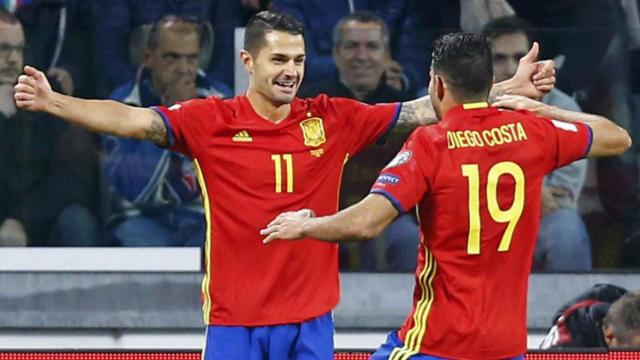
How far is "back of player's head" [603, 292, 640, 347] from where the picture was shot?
8.34 m

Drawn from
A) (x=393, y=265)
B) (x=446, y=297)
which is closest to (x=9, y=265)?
(x=393, y=265)

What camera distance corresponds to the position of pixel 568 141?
6066 millimetres

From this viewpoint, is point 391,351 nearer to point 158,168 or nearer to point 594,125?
point 594,125

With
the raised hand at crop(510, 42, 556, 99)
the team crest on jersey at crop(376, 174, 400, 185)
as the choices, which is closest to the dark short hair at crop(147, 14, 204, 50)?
the raised hand at crop(510, 42, 556, 99)

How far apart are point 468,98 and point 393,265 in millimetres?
4684

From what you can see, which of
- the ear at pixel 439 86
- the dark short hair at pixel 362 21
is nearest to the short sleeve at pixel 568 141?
the ear at pixel 439 86

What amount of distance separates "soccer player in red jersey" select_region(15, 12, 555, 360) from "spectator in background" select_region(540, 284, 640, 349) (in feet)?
6.91

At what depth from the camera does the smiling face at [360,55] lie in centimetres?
1045

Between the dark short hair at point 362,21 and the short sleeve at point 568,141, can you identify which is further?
the dark short hair at point 362,21

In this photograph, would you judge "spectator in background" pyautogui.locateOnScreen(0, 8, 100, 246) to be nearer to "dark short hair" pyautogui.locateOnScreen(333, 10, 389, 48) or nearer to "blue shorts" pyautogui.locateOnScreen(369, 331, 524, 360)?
"dark short hair" pyautogui.locateOnScreen(333, 10, 389, 48)

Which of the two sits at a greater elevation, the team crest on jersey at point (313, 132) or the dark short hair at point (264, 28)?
the dark short hair at point (264, 28)

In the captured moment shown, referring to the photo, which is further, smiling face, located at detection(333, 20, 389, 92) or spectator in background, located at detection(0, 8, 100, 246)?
spectator in background, located at detection(0, 8, 100, 246)

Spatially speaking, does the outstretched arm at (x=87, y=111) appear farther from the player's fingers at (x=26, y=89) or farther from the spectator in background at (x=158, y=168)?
the spectator in background at (x=158, y=168)

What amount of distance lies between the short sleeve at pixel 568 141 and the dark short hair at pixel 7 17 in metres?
5.08
